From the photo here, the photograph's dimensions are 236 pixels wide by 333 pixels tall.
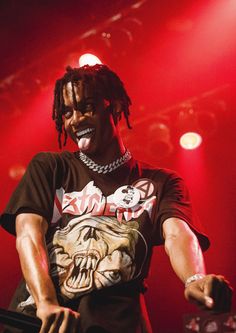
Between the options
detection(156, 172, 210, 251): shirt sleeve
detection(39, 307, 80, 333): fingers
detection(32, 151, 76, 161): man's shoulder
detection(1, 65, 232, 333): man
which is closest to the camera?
detection(39, 307, 80, 333): fingers

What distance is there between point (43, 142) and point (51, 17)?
2.97 ft

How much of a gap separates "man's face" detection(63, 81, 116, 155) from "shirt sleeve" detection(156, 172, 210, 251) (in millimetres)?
291

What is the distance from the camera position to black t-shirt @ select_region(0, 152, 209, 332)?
1721 mm

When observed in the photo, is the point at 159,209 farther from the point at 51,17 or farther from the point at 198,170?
the point at 51,17

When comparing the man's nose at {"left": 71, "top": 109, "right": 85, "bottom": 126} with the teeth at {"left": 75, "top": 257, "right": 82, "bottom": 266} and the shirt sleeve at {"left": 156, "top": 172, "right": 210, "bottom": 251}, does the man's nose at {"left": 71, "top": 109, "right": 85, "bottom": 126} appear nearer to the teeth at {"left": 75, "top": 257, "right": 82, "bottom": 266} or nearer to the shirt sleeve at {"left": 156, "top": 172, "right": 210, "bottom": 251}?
the shirt sleeve at {"left": 156, "top": 172, "right": 210, "bottom": 251}

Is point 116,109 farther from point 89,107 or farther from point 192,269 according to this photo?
point 192,269

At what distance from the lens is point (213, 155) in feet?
13.2

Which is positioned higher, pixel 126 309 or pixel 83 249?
pixel 83 249

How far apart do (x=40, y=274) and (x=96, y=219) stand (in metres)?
0.30

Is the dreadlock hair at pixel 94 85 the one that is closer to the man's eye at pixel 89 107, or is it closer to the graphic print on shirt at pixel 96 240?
the man's eye at pixel 89 107

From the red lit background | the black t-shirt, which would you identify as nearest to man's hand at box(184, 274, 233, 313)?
the black t-shirt

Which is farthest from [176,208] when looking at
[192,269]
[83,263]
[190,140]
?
[190,140]

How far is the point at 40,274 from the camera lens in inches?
64.2

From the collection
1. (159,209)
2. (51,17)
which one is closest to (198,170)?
(51,17)
